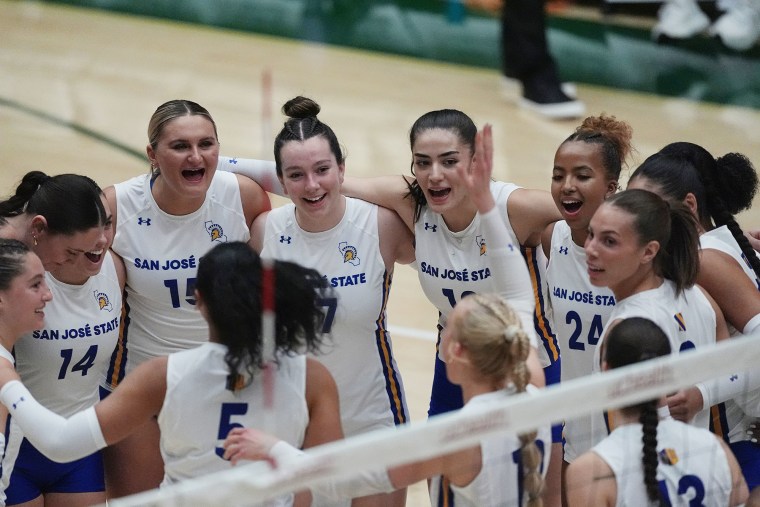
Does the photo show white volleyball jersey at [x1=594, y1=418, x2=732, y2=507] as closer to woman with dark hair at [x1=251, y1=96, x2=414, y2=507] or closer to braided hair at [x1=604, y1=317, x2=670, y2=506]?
braided hair at [x1=604, y1=317, x2=670, y2=506]

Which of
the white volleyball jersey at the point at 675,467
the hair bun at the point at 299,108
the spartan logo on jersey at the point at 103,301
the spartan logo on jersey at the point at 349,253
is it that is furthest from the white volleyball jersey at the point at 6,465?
the white volleyball jersey at the point at 675,467

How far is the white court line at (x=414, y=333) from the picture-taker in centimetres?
772

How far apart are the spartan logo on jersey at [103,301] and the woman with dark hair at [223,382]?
41.6 inches

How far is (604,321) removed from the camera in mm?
4750

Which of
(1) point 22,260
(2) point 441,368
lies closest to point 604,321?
(2) point 441,368

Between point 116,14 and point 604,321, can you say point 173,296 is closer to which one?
point 604,321

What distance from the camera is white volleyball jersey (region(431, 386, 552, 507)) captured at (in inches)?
136

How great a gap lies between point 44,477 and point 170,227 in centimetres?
120

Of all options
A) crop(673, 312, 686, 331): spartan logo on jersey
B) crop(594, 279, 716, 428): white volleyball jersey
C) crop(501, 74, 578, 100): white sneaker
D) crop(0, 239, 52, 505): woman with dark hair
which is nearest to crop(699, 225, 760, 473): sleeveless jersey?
crop(594, 279, 716, 428): white volleyball jersey

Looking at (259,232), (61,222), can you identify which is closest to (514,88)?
(259,232)

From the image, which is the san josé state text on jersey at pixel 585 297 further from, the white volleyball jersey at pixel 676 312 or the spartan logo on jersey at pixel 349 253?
the spartan logo on jersey at pixel 349 253

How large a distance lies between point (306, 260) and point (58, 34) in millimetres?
9349

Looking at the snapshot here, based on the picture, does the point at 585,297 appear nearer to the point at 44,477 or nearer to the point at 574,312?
the point at 574,312

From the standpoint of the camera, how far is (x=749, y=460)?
→ 4398 mm
